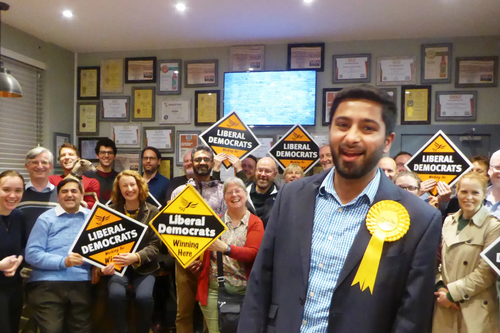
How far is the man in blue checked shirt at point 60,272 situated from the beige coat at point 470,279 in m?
2.58

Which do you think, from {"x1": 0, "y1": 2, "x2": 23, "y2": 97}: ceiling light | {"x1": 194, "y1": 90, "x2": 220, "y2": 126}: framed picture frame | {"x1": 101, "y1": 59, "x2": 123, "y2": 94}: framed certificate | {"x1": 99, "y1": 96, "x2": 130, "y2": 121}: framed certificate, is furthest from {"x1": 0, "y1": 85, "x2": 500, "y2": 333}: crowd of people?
{"x1": 101, "y1": 59, "x2": 123, "y2": 94}: framed certificate

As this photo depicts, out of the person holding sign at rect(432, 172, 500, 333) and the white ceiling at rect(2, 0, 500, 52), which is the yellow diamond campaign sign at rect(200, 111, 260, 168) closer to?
→ the white ceiling at rect(2, 0, 500, 52)

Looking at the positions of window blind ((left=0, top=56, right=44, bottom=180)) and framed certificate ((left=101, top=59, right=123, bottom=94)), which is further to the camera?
framed certificate ((left=101, top=59, right=123, bottom=94))

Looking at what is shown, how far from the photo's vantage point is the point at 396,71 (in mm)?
5238

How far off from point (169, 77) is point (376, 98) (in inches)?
199

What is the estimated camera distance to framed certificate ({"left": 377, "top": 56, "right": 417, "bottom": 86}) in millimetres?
5211

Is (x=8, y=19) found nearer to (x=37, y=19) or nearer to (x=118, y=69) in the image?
(x=37, y=19)

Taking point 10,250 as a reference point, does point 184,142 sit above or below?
above

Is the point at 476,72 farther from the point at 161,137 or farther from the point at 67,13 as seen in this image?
the point at 67,13

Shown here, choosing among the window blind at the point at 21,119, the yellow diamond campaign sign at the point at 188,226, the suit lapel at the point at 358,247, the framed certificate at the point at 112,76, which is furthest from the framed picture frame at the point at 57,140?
the suit lapel at the point at 358,247

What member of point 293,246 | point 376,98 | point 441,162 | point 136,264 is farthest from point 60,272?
point 441,162

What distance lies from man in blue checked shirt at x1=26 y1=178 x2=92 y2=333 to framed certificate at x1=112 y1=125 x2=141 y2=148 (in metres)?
2.87

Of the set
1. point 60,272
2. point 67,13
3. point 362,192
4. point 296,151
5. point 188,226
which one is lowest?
point 60,272

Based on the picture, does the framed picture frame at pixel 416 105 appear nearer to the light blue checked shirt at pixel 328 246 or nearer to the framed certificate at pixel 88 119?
the light blue checked shirt at pixel 328 246
